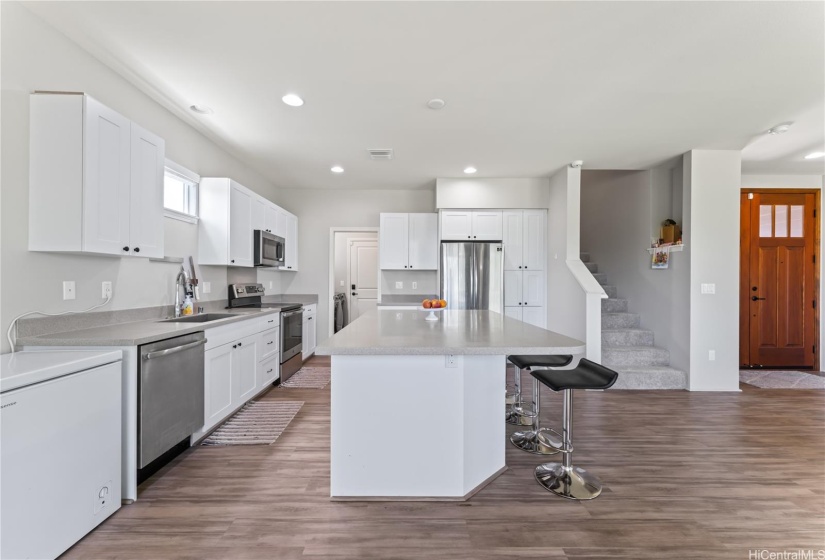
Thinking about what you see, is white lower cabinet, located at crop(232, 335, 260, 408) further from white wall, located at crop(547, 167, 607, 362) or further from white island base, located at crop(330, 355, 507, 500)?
white wall, located at crop(547, 167, 607, 362)

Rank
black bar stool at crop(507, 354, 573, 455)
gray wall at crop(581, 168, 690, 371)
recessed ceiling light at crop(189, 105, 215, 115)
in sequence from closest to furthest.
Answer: black bar stool at crop(507, 354, 573, 455)
recessed ceiling light at crop(189, 105, 215, 115)
gray wall at crop(581, 168, 690, 371)

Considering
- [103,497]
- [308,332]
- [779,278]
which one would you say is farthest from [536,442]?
[779,278]

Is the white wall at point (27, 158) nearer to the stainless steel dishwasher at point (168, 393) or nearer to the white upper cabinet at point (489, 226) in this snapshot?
the stainless steel dishwasher at point (168, 393)

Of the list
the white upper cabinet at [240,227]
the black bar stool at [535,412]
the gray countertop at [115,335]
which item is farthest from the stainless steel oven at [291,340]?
the black bar stool at [535,412]

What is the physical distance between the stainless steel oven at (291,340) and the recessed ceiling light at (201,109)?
6.87ft

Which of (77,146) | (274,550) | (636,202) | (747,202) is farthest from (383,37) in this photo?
(747,202)

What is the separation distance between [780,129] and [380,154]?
394cm

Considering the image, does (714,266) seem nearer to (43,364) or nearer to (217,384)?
(217,384)

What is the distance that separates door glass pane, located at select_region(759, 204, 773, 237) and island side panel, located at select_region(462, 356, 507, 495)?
5247 millimetres

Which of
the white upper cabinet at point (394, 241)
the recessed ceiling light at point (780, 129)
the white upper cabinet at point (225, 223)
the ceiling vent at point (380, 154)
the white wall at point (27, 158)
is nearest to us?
the white wall at point (27, 158)

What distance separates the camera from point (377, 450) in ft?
6.25

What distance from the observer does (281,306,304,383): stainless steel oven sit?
13.5 feet

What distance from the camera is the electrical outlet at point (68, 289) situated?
2.10 metres

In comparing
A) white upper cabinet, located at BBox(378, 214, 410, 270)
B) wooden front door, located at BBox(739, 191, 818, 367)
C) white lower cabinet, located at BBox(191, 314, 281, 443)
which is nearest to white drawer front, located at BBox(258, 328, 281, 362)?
white lower cabinet, located at BBox(191, 314, 281, 443)
